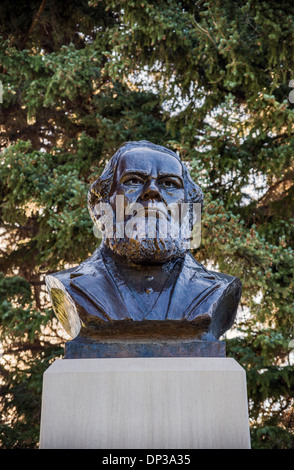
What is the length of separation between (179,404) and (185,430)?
11 cm

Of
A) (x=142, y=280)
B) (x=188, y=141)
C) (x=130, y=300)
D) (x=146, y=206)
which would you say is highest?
(x=188, y=141)

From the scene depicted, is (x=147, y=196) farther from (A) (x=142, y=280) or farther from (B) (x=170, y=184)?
(A) (x=142, y=280)

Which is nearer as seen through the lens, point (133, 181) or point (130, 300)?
point (130, 300)

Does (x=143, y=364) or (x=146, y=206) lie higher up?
(x=146, y=206)

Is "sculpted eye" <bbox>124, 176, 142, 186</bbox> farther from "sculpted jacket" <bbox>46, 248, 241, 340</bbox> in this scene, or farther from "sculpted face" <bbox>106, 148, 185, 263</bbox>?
"sculpted jacket" <bbox>46, 248, 241, 340</bbox>

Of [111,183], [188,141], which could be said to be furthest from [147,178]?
[188,141]

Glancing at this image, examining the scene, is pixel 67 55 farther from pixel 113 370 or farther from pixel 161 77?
pixel 113 370

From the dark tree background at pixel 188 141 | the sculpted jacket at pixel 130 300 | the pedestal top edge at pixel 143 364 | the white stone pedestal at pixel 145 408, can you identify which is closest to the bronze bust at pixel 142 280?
the sculpted jacket at pixel 130 300

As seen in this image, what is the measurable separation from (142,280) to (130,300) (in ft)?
0.56

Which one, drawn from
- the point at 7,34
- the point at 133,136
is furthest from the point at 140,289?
the point at 7,34

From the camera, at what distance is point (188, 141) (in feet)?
18.9

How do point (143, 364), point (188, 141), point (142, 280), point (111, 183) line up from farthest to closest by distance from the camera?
point (188, 141) → point (111, 183) → point (142, 280) → point (143, 364)

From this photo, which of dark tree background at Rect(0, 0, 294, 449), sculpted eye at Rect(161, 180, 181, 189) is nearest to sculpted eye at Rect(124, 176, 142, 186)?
sculpted eye at Rect(161, 180, 181, 189)
